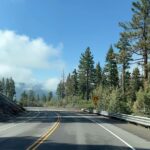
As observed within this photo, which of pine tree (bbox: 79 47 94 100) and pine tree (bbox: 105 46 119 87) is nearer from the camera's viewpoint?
pine tree (bbox: 105 46 119 87)

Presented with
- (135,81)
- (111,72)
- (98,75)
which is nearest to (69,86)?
(98,75)

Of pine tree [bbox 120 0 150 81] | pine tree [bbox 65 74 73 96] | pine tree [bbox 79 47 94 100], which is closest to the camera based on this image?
pine tree [bbox 120 0 150 81]

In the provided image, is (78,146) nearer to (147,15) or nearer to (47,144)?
(47,144)

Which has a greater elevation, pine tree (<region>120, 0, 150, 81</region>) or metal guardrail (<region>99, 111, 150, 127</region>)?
pine tree (<region>120, 0, 150, 81</region>)

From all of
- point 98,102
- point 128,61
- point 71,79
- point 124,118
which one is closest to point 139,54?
point 128,61

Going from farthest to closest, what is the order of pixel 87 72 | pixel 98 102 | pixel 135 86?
pixel 87 72 < pixel 135 86 < pixel 98 102

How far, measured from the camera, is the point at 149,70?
202 feet

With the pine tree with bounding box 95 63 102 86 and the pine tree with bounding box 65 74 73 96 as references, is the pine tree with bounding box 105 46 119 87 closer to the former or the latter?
the pine tree with bounding box 95 63 102 86

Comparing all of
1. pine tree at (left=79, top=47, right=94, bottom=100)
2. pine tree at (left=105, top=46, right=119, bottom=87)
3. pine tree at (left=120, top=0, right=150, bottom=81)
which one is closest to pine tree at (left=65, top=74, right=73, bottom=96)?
pine tree at (left=79, top=47, right=94, bottom=100)

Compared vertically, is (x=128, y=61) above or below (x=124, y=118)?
above

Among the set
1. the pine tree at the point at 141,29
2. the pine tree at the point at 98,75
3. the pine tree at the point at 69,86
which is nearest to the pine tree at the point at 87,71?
the pine tree at the point at 98,75

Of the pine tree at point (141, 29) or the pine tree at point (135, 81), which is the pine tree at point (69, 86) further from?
the pine tree at point (141, 29)

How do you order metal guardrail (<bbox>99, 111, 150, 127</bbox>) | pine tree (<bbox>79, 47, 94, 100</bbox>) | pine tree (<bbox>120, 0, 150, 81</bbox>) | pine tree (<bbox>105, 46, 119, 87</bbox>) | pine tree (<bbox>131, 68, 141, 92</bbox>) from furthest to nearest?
pine tree (<bbox>79, 47, 94, 100</bbox>) < pine tree (<bbox>105, 46, 119, 87</bbox>) < pine tree (<bbox>131, 68, 141, 92</bbox>) < pine tree (<bbox>120, 0, 150, 81</bbox>) < metal guardrail (<bbox>99, 111, 150, 127</bbox>)

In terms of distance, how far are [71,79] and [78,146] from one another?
14579 centimetres
